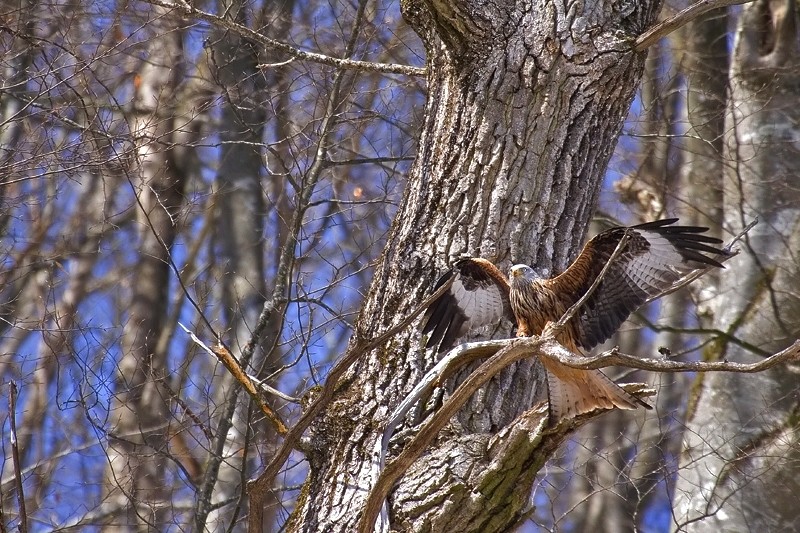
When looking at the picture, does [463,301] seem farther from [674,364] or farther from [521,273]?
[674,364]

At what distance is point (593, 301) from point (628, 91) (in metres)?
1.00

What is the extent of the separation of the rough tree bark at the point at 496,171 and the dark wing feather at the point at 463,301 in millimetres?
83

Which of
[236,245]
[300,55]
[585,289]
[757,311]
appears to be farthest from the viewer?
[236,245]

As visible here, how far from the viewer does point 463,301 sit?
14.0 ft

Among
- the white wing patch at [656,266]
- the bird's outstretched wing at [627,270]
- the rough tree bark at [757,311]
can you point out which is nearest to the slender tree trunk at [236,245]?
the bird's outstretched wing at [627,270]

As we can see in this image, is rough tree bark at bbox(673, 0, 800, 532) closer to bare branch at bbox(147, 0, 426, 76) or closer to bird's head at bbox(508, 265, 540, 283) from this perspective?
bird's head at bbox(508, 265, 540, 283)

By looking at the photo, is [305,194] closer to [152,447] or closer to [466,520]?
[152,447]

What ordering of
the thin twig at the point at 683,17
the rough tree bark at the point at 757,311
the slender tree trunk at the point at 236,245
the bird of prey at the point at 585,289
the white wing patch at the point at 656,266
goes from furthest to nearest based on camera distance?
the rough tree bark at the point at 757,311 → the slender tree trunk at the point at 236,245 → the white wing patch at the point at 656,266 → the bird of prey at the point at 585,289 → the thin twig at the point at 683,17

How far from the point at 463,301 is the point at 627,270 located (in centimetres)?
77

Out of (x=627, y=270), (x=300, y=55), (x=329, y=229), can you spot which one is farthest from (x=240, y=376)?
(x=329, y=229)

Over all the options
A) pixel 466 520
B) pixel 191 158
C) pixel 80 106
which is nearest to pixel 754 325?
pixel 466 520

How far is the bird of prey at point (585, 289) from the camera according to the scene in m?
3.99

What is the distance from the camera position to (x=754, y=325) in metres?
7.45

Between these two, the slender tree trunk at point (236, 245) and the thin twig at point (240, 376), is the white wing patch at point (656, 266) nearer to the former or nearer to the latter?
the thin twig at point (240, 376)
